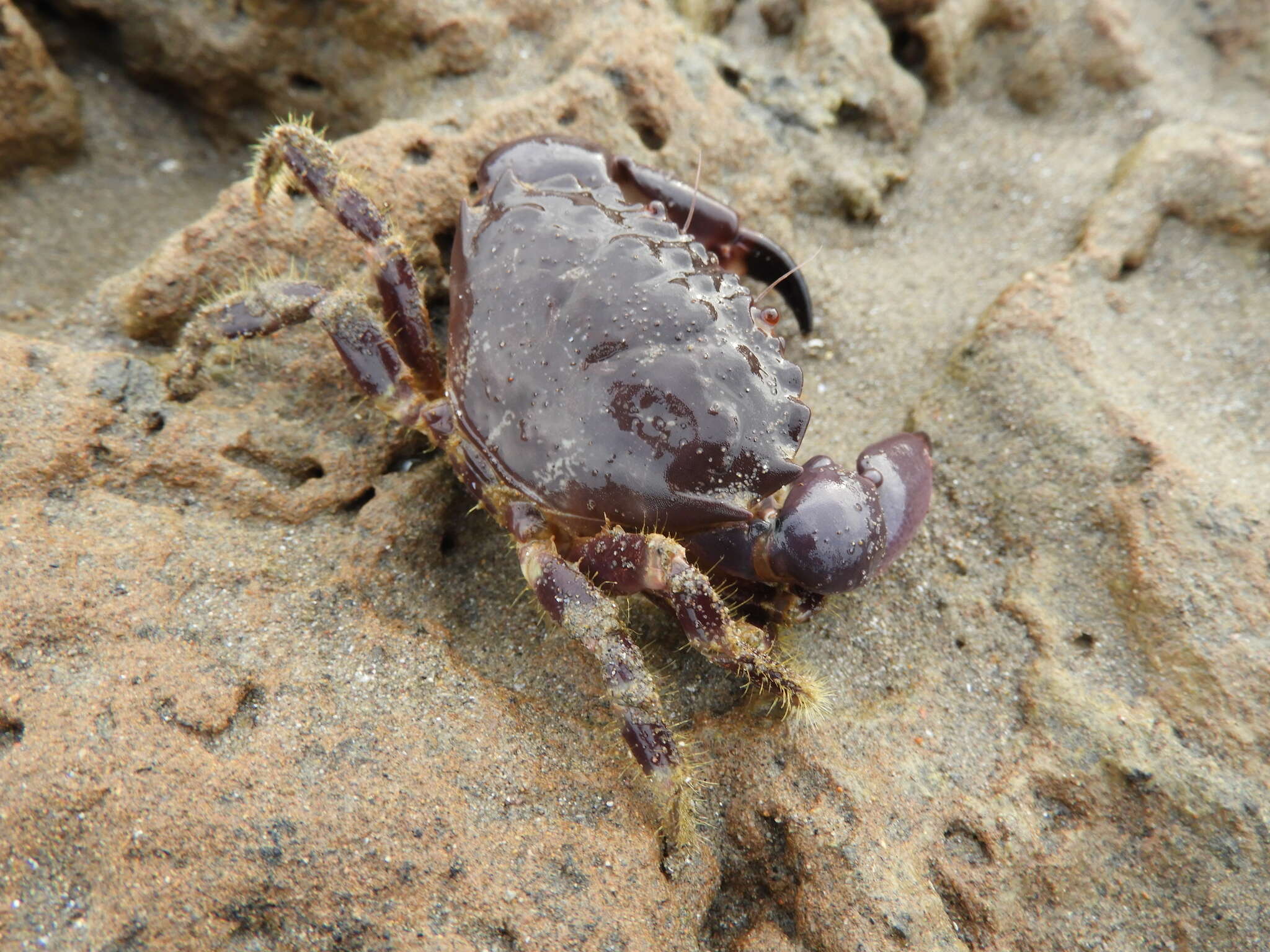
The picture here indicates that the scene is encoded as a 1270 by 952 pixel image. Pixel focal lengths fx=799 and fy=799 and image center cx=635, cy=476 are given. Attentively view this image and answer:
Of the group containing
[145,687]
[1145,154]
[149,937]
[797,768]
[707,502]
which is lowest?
[149,937]

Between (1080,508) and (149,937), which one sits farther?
(1080,508)

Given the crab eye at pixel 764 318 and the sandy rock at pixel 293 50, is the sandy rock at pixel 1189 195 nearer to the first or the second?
the crab eye at pixel 764 318

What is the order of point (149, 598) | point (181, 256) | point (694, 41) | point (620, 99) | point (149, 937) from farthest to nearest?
point (694, 41)
point (620, 99)
point (181, 256)
point (149, 598)
point (149, 937)

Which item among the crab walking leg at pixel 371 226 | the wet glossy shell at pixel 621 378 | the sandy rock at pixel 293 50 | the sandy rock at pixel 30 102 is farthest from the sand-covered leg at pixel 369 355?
the sandy rock at pixel 30 102

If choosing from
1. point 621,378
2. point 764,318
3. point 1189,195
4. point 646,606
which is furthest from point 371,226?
point 1189,195

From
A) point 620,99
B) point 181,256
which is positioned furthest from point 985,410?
point 181,256

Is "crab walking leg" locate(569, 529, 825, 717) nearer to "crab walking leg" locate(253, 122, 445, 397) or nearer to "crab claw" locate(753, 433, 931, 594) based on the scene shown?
"crab claw" locate(753, 433, 931, 594)

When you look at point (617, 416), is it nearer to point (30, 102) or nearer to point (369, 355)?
point (369, 355)

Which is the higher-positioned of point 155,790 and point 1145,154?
point 1145,154

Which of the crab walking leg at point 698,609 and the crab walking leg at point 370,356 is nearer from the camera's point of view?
the crab walking leg at point 698,609

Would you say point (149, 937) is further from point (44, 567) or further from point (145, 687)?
point (44, 567)
